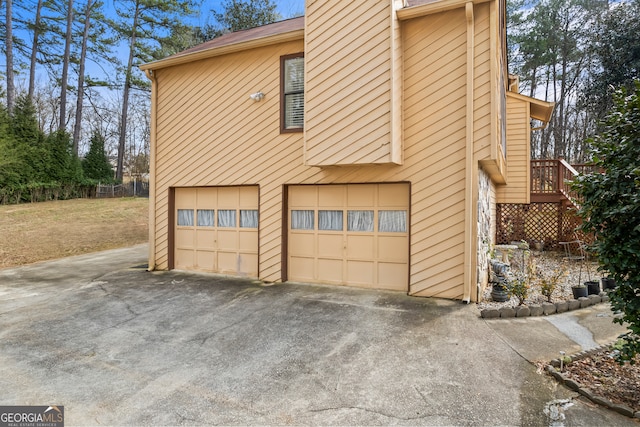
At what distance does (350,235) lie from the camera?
6.44 metres

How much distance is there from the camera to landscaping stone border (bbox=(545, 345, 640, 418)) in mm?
2604

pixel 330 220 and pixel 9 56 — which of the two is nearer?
pixel 330 220

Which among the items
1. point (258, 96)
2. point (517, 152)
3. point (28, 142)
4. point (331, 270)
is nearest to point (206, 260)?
point (331, 270)

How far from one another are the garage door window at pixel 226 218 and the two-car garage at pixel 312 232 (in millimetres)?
22

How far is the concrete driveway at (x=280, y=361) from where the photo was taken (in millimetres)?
2734

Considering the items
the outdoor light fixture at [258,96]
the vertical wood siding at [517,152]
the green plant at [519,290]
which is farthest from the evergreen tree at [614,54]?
the outdoor light fixture at [258,96]

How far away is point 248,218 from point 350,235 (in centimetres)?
234

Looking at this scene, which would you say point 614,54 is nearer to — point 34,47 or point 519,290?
point 519,290

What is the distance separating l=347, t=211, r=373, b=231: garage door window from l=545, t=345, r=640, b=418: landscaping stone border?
349cm

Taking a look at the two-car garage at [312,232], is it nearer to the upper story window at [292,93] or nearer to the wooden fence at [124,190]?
the upper story window at [292,93]

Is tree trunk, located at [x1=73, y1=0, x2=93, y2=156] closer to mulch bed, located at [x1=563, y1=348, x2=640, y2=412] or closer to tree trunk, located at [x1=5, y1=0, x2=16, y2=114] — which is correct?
tree trunk, located at [x1=5, y1=0, x2=16, y2=114]

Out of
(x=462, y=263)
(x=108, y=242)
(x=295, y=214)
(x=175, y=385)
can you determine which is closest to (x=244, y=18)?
(x=108, y=242)

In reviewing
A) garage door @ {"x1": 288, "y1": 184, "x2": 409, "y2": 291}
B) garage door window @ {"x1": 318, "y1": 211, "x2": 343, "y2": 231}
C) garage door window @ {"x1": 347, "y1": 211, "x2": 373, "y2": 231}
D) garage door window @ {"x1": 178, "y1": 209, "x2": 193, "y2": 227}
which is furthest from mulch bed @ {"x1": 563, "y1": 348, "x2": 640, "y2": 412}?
garage door window @ {"x1": 178, "y1": 209, "x2": 193, "y2": 227}

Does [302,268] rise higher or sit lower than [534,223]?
lower
